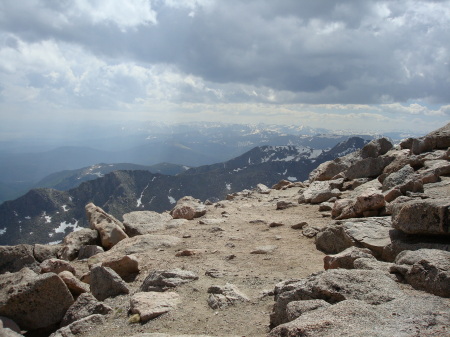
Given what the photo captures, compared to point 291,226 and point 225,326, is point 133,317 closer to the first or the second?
point 225,326

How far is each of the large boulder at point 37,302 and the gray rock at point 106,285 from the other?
3.15 ft

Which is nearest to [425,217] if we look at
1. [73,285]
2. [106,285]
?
[106,285]

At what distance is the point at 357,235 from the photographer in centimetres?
1373

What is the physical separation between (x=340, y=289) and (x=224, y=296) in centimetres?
389

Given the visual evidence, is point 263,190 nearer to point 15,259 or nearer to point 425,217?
point 15,259

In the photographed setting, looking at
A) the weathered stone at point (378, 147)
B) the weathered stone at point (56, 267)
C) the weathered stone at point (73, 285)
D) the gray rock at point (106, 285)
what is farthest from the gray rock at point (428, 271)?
the weathered stone at point (378, 147)

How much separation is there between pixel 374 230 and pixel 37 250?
18537mm

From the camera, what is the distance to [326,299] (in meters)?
7.51

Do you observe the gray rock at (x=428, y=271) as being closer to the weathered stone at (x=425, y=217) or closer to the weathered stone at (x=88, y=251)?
the weathered stone at (x=425, y=217)

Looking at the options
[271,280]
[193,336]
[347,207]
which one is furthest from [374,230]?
[193,336]

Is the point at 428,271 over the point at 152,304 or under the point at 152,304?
over

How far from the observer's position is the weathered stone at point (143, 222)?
21.8 m

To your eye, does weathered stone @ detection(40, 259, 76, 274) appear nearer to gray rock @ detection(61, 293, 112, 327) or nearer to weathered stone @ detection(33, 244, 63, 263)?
weathered stone @ detection(33, 244, 63, 263)

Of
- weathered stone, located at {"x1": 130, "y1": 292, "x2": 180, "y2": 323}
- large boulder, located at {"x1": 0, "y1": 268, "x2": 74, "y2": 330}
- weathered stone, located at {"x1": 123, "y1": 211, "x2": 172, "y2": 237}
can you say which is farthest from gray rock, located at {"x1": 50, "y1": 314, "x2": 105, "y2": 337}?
weathered stone, located at {"x1": 123, "y1": 211, "x2": 172, "y2": 237}
